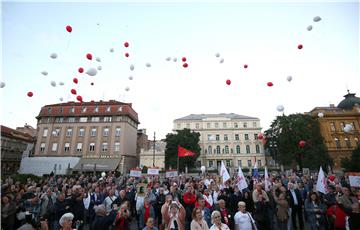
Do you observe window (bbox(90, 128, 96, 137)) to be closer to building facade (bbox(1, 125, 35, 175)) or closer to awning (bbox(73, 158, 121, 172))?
awning (bbox(73, 158, 121, 172))

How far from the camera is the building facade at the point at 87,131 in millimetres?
42281

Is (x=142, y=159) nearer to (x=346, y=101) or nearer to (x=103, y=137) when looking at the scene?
(x=103, y=137)

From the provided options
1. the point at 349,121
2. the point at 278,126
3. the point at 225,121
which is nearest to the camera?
the point at 278,126

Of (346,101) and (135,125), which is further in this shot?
(346,101)

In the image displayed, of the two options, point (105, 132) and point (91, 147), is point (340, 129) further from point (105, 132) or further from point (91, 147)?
point (91, 147)

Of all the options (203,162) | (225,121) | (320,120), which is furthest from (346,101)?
(203,162)

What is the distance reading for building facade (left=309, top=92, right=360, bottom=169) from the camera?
49.0 metres

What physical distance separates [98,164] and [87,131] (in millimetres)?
8698

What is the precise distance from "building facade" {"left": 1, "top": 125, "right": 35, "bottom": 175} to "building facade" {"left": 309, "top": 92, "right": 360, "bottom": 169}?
68.3 metres

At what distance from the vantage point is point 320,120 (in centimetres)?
5203

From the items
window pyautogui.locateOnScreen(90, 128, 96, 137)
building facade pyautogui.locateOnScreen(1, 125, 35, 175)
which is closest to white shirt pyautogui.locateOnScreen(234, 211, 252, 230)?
window pyautogui.locateOnScreen(90, 128, 96, 137)

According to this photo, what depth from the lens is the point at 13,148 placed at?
4003 centimetres

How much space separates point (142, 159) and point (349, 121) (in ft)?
176

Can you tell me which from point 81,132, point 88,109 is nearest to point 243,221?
point 81,132
